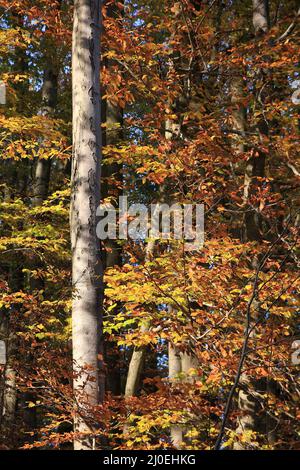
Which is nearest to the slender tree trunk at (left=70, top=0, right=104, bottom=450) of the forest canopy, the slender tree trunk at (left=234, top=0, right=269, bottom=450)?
the forest canopy

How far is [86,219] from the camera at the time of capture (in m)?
6.59

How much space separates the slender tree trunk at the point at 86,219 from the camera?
644 cm

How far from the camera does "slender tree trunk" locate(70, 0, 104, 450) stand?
6.44m

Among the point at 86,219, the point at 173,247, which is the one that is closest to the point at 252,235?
the point at 173,247

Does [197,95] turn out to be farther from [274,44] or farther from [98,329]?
[98,329]

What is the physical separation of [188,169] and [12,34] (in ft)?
16.1

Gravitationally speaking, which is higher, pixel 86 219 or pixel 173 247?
pixel 173 247

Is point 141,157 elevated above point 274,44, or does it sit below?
below

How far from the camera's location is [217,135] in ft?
29.9

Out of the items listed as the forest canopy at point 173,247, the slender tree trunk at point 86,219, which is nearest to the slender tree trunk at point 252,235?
the forest canopy at point 173,247

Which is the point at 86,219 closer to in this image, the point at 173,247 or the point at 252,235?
the point at 173,247

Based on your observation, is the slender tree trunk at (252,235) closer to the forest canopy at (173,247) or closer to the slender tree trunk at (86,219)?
the forest canopy at (173,247)

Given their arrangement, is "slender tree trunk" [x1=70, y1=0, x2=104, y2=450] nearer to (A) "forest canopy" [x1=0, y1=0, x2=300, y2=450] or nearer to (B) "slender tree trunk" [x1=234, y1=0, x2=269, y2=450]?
(A) "forest canopy" [x1=0, y1=0, x2=300, y2=450]
